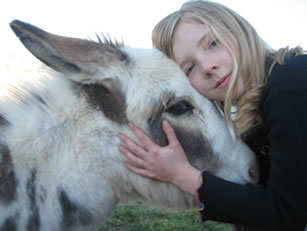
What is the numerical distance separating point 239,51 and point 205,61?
276mm

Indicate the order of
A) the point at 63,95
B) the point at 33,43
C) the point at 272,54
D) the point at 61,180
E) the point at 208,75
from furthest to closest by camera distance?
the point at 272,54 < the point at 208,75 < the point at 63,95 < the point at 61,180 < the point at 33,43

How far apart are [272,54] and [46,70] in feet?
5.44

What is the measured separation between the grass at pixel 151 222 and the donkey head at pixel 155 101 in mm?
1825

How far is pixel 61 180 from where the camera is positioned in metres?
1.72

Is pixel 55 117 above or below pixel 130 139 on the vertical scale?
above

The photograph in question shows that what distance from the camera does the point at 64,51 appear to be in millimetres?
1657

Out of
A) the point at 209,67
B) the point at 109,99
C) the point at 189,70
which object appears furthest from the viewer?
the point at 189,70

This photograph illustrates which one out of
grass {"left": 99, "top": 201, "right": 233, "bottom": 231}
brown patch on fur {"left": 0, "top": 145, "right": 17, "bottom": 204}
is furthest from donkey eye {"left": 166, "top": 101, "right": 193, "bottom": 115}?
grass {"left": 99, "top": 201, "right": 233, "bottom": 231}

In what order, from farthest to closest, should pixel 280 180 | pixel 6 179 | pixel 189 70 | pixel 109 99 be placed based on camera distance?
pixel 189 70, pixel 109 99, pixel 280 180, pixel 6 179

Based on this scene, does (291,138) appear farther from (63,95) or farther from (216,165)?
(63,95)

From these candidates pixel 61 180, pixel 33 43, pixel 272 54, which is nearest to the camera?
pixel 33 43

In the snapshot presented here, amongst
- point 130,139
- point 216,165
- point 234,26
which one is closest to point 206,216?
point 216,165

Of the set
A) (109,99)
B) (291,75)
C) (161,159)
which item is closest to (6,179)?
(109,99)

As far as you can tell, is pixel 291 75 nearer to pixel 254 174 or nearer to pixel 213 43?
pixel 213 43
